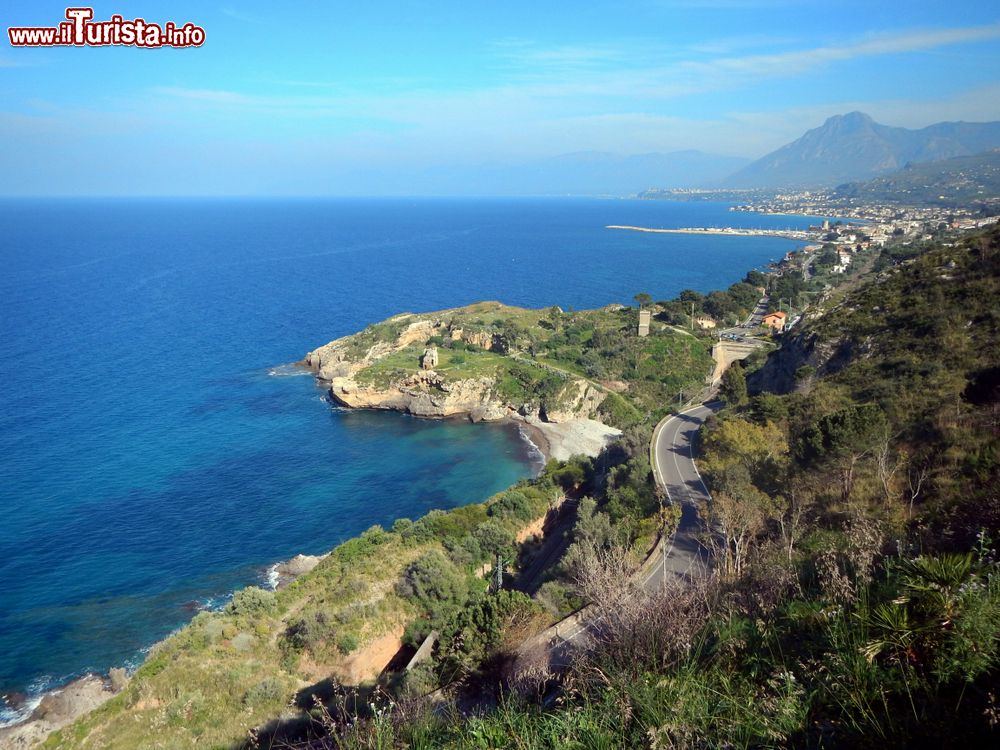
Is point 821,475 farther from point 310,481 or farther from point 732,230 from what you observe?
point 732,230

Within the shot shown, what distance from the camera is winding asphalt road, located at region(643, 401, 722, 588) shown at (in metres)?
14.3

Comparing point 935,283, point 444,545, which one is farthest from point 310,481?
point 935,283

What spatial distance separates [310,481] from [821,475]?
84.9ft

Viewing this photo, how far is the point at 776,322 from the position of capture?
5191cm

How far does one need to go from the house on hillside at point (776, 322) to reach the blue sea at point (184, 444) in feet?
85.3

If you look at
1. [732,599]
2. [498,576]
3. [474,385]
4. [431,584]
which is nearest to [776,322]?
[474,385]

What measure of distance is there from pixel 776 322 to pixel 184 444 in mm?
49147

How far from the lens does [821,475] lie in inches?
562

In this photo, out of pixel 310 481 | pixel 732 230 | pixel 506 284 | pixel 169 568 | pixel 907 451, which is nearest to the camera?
pixel 907 451

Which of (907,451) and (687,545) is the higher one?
(907,451)

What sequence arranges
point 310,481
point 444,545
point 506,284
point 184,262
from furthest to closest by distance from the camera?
1. point 184,262
2. point 506,284
3. point 310,481
4. point 444,545

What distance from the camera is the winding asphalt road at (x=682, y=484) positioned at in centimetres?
1428

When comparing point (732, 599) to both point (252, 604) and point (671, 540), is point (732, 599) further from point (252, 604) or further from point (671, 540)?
point (252, 604)

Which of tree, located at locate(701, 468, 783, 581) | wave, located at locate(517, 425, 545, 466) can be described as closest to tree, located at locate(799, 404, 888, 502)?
tree, located at locate(701, 468, 783, 581)
